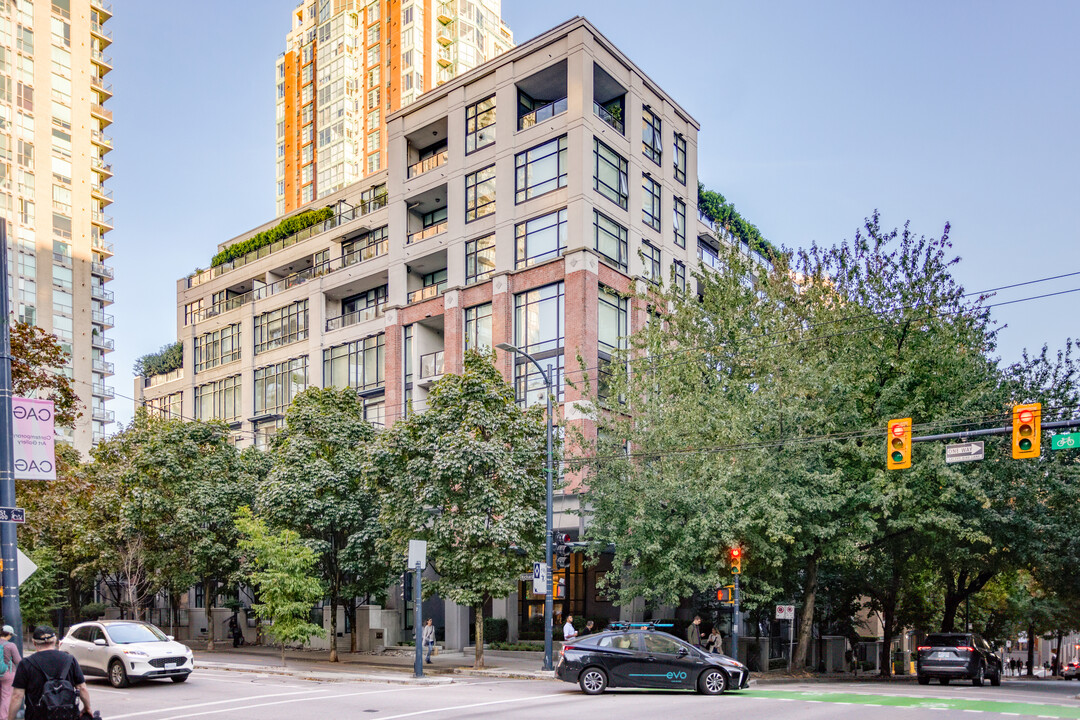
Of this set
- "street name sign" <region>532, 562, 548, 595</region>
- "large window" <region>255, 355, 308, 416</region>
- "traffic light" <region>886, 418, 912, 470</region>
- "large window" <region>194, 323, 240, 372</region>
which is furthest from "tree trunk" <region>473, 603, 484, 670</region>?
"large window" <region>194, 323, 240, 372</region>

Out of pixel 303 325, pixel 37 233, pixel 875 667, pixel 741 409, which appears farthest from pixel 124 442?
pixel 37 233

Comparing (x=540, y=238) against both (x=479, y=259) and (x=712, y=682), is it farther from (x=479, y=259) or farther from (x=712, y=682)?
(x=712, y=682)

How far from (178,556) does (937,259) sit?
1195 inches

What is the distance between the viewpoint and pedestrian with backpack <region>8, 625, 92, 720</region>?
32.1 ft

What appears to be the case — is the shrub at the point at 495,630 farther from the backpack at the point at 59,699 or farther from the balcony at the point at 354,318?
the backpack at the point at 59,699

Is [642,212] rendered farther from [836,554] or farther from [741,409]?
[836,554]

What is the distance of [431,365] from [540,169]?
10.9 metres

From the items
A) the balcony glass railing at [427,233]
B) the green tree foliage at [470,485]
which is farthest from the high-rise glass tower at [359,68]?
the green tree foliage at [470,485]

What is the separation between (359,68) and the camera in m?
118

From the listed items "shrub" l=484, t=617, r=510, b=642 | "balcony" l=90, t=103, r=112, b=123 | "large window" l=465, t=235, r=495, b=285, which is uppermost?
"balcony" l=90, t=103, r=112, b=123

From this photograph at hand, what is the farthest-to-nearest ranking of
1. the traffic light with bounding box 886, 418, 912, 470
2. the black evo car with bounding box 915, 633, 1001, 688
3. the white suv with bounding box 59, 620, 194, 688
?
the black evo car with bounding box 915, 633, 1001, 688 → the white suv with bounding box 59, 620, 194, 688 → the traffic light with bounding box 886, 418, 912, 470

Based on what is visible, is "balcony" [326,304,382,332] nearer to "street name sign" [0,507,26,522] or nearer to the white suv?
the white suv

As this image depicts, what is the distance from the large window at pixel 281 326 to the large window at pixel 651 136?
2205 centimetres

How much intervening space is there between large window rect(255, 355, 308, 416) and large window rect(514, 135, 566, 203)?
18.9m
